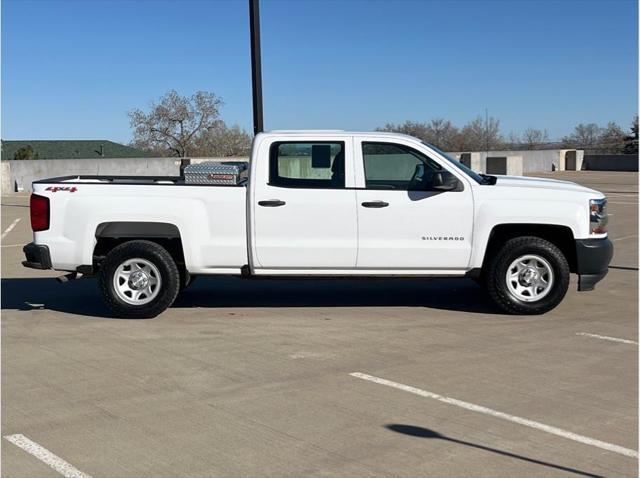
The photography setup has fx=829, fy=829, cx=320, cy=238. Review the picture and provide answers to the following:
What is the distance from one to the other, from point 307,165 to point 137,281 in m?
2.18

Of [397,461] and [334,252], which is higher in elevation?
[334,252]

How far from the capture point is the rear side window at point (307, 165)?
8773mm

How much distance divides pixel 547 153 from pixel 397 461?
155ft

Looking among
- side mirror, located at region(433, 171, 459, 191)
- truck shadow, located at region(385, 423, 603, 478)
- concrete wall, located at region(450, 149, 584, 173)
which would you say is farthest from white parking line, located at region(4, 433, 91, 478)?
concrete wall, located at region(450, 149, 584, 173)

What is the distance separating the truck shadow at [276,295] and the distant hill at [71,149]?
1793 inches

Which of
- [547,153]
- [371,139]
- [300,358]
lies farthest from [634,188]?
[300,358]

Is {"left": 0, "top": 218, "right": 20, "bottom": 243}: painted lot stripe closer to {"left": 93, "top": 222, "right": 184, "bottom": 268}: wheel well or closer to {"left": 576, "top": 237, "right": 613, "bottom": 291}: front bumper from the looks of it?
{"left": 93, "top": 222, "right": 184, "bottom": 268}: wheel well

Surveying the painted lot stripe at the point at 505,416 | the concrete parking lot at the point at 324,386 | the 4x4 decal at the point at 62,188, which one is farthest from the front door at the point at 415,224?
the 4x4 decal at the point at 62,188

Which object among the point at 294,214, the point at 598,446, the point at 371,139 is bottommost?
the point at 598,446

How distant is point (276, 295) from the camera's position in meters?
10.2

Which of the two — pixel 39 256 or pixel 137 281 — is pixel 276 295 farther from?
pixel 39 256

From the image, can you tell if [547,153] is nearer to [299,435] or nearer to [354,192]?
[354,192]

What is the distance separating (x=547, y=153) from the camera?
162 ft

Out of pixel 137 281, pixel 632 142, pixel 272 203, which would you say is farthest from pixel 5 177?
pixel 632 142
